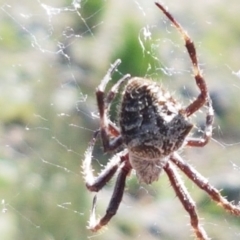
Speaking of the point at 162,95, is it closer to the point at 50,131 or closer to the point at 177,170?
the point at 177,170

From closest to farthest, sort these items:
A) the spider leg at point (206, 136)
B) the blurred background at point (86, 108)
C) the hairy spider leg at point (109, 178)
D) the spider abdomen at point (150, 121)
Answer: the spider abdomen at point (150, 121) < the spider leg at point (206, 136) < the hairy spider leg at point (109, 178) < the blurred background at point (86, 108)

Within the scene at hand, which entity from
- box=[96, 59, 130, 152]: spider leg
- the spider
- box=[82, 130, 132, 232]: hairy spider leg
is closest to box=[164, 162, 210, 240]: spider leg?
the spider

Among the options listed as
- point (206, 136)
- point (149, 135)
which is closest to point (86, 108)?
point (206, 136)

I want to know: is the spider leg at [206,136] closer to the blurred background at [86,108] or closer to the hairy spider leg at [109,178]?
the hairy spider leg at [109,178]

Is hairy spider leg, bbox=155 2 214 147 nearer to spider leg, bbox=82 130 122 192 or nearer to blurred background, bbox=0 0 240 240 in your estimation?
spider leg, bbox=82 130 122 192

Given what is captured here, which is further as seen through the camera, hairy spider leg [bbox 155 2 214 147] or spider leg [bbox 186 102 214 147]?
spider leg [bbox 186 102 214 147]

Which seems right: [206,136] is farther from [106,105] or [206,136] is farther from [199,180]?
[106,105]

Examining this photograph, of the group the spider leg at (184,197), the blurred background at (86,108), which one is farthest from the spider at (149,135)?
the blurred background at (86,108)
